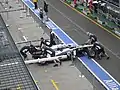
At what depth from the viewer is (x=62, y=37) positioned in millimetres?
22422

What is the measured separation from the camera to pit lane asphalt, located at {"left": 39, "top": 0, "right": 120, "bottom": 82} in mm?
19475

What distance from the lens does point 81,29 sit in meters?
25.9

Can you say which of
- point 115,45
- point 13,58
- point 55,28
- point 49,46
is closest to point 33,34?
point 55,28

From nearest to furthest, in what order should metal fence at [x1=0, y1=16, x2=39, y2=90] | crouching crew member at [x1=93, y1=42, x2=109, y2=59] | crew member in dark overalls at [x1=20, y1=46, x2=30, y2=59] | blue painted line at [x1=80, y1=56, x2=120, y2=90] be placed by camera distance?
metal fence at [x1=0, y1=16, x2=39, y2=90]
blue painted line at [x1=80, y1=56, x2=120, y2=90]
crew member in dark overalls at [x1=20, y1=46, x2=30, y2=59]
crouching crew member at [x1=93, y1=42, x2=109, y2=59]

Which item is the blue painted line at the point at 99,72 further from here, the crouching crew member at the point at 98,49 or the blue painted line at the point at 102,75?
the crouching crew member at the point at 98,49

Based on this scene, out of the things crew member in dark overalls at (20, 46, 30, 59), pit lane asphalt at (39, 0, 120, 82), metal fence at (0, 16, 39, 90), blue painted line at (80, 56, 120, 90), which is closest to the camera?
metal fence at (0, 16, 39, 90)

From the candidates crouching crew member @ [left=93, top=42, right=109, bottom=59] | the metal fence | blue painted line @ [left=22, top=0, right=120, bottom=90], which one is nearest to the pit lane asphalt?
crouching crew member @ [left=93, top=42, right=109, bottom=59]

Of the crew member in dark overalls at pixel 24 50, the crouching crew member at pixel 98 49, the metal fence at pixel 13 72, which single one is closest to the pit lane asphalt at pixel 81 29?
the crouching crew member at pixel 98 49

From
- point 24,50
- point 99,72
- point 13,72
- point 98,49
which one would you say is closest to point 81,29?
point 98,49

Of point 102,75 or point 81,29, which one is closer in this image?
point 102,75

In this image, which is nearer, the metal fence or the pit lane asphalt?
the metal fence

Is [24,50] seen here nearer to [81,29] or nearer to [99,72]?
[99,72]

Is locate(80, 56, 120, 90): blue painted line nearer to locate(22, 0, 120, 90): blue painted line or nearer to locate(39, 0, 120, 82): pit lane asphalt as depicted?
locate(22, 0, 120, 90): blue painted line

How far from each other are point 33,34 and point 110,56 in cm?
583
